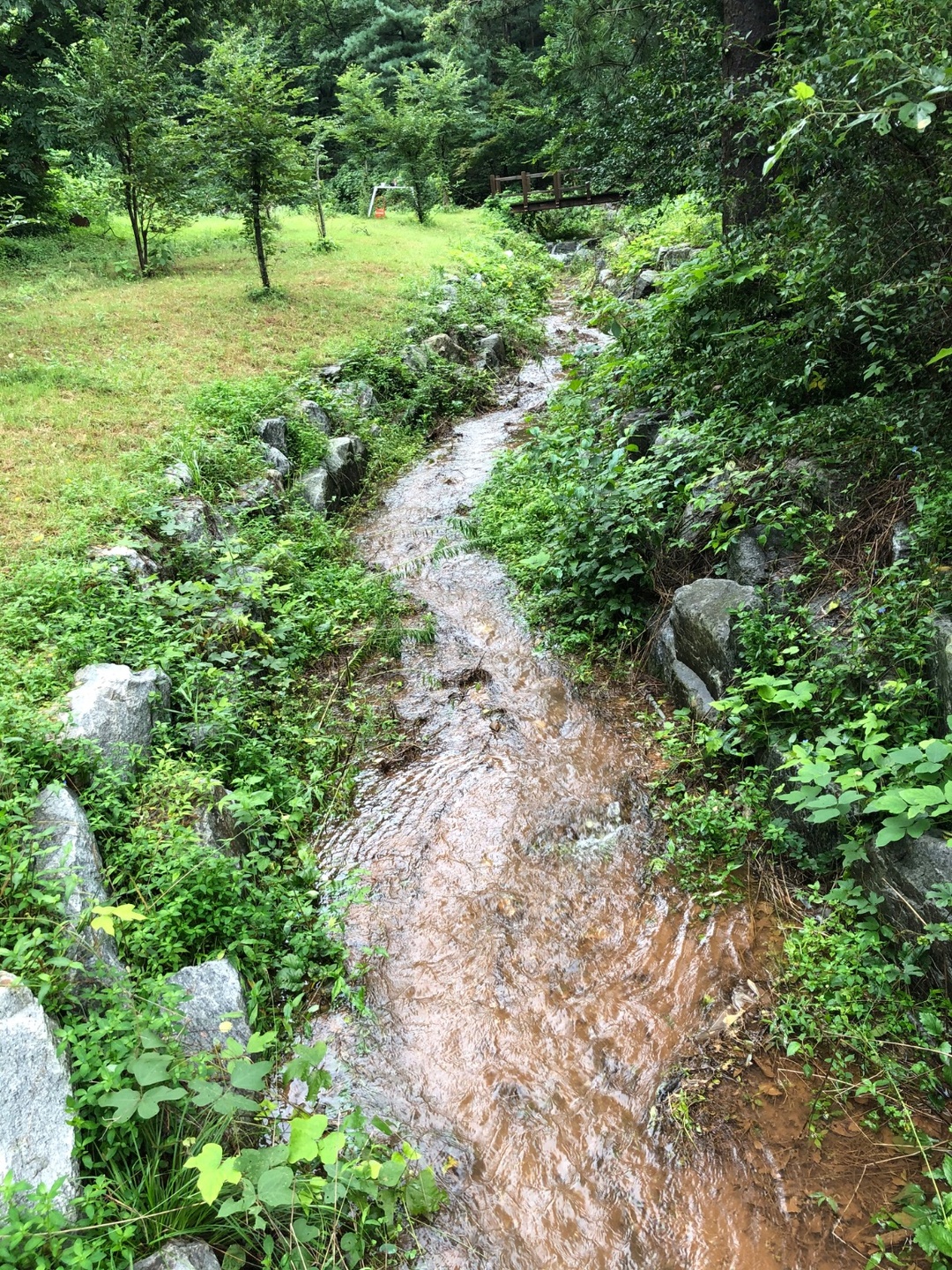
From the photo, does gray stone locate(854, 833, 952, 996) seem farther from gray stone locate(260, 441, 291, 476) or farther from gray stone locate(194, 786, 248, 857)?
gray stone locate(260, 441, 291, 476)

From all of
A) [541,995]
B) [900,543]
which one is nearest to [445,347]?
[900,543]

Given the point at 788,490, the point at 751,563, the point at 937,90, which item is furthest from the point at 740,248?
the point at 937,90

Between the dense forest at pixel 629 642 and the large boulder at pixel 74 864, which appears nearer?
the dense forest at pixel 629 642

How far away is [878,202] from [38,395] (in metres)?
7.90

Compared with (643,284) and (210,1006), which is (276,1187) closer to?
(210,1006)

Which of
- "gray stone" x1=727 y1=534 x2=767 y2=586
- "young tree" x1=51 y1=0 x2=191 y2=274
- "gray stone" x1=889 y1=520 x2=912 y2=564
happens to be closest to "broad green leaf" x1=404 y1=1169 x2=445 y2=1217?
"gray stone" x1=889 y1=520 x2=912 y2=564

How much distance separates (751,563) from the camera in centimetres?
473

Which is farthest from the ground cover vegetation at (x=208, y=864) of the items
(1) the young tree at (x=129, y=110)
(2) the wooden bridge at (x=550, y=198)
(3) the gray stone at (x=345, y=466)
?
(2) the wooden bridge at (x=550, y=198)

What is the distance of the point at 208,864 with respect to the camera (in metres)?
3.35

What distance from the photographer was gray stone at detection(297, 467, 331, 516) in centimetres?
779

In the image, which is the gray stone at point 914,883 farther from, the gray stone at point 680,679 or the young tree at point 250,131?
the young tree at point 250,131

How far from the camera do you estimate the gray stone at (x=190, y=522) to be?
18.8 feet

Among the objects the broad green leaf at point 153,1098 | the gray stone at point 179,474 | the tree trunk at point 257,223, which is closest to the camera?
the broad green leaf at point 153,1098

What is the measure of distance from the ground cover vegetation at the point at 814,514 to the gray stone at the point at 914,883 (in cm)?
2
